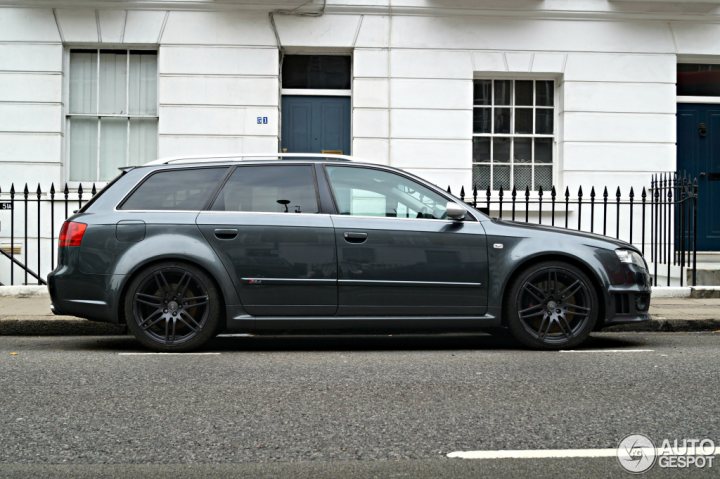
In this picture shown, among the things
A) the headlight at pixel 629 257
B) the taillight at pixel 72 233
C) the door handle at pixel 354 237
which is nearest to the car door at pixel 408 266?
the door handle at pixel 354 237

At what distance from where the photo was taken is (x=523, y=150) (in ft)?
46.4

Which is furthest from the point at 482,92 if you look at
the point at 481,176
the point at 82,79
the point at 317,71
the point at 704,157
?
the point at 82,79

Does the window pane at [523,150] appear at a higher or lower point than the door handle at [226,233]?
higher

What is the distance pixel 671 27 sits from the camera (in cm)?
1393

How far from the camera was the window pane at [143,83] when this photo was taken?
1372 centimetres

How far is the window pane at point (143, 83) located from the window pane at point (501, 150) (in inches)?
208

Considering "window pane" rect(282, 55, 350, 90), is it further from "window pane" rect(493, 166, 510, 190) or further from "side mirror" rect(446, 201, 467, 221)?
"side mirror" rect(446, 201, 467, 221)

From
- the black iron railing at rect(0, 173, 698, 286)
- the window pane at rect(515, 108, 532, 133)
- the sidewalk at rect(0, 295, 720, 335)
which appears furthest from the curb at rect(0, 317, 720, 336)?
the window pane at rect(515, 108, 532, 133)

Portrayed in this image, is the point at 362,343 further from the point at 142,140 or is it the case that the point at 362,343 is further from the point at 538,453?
the point at 142,140

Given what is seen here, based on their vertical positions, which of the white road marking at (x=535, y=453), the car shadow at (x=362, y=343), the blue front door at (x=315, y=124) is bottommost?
the white road marking at (x=535, y=453)

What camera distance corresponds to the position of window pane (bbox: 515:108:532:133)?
14.1 metres

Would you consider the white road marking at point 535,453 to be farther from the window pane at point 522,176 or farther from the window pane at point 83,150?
the window pane at point 83,150

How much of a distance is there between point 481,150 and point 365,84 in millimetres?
2101

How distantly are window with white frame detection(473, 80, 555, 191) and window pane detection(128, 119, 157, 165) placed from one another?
4.97 meters
